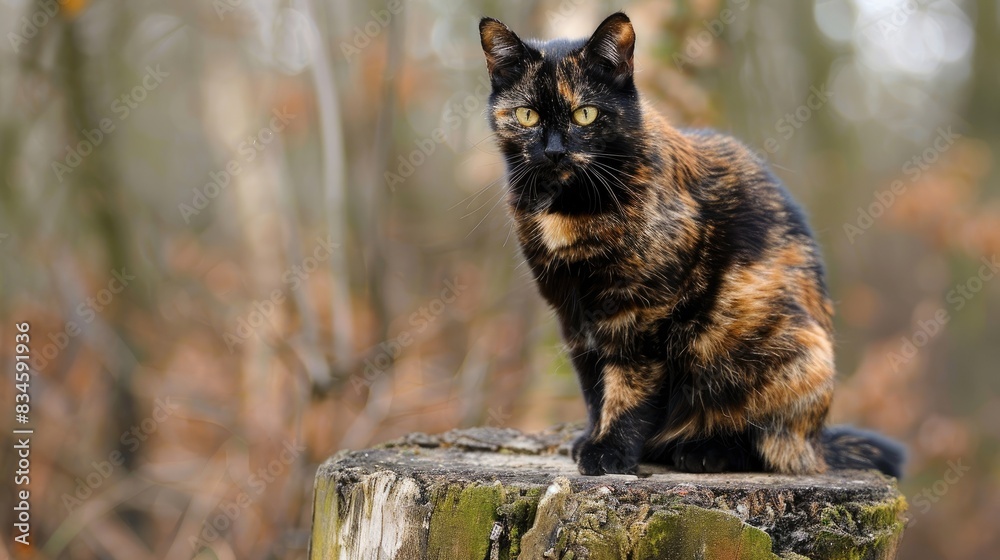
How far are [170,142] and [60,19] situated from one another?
729cm

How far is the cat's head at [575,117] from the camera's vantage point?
299 centimetres

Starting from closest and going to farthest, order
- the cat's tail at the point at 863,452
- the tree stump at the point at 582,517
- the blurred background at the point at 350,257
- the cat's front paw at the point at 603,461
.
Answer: the tree stump at the point at 582,517 → the cat's front paw at the point at 603,461 → the cat's tail at the point at 863,452 → the blurred background at the point at 350,257

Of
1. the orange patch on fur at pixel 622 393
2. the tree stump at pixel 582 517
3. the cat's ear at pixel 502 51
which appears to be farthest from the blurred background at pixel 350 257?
the tree stump at pixel 582 517

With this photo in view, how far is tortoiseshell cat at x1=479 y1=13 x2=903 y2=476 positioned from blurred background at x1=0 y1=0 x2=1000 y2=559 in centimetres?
193

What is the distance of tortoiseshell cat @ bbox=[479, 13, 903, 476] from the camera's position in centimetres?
299

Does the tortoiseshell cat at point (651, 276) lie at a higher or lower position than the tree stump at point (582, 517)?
higher

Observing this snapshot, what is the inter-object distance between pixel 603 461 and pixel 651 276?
0.68 meters

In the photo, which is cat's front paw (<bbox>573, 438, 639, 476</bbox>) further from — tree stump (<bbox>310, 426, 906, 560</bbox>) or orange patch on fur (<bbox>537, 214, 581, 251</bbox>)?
orange patch on fur (<bbox>537, 214, 581, 251</bbox>)

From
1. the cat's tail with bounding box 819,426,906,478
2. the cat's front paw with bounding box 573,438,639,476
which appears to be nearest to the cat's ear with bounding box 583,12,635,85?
the cat's front paw with bounding box 573,438,639,476

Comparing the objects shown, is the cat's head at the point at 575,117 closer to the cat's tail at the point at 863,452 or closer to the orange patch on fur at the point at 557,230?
the orange patch on fur at the point at 557,230

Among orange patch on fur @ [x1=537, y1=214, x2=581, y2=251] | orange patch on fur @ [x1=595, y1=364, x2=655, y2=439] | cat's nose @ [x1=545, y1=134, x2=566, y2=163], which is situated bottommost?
orange patch on fur @ [x1=595, y1=364, x2=655, y2=439]

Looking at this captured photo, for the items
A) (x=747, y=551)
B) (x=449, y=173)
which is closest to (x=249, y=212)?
(x=449, y=173)

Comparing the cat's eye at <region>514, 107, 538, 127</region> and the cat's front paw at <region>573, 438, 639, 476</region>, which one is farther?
the cat's eye at <region>514, 107, 538, 127</region>

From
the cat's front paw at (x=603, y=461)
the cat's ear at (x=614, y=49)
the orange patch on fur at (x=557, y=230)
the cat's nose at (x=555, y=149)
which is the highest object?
the cat's ear at (x=614, y=49)
